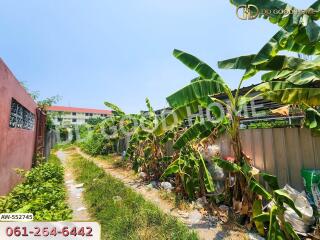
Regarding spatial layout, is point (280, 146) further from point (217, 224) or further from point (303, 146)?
point (217, 224)

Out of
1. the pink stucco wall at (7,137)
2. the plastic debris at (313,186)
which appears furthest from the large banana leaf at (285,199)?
the pink stucco wall at (7,137)

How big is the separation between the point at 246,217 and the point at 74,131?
1231 inches

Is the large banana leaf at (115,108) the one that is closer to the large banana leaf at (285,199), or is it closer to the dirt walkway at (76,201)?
the dirt walkway at (76,201)

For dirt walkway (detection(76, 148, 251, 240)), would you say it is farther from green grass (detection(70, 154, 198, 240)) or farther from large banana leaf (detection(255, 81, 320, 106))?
large banana leaf (detection(255, 81, 320, 106))

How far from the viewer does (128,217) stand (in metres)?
4.74

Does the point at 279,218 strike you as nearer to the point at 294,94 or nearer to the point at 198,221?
→ the point at 198,221

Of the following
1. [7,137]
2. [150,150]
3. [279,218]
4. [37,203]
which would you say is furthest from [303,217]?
[7,137]

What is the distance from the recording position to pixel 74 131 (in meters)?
33.0

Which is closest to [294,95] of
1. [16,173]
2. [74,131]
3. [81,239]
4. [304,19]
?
[304,19]

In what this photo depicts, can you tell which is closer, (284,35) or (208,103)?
(284,35)

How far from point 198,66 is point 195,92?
629mm

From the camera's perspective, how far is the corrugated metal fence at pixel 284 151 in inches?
171

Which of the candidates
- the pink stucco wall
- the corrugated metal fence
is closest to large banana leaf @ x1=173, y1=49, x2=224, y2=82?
the corrugated metal fence

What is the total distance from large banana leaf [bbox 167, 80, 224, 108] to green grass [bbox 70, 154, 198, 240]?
7.11 feet
